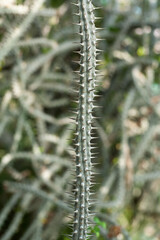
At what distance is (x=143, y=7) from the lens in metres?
2.11

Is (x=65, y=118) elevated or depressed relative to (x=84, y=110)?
elevated

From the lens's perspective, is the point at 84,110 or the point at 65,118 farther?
the point at 65,118

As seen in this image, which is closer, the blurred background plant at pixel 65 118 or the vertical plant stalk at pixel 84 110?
the vertical plant stalk at pixel 84 110

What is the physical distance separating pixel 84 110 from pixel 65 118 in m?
1.30

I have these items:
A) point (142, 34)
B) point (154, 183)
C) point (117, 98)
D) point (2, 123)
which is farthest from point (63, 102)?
point (154, 183)

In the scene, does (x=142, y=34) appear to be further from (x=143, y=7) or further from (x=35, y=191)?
(x=35, y=191)

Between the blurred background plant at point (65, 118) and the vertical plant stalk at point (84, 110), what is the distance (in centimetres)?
75

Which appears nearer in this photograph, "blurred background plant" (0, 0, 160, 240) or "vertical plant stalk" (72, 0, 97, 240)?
"vertical plant stalk" (72, 0, 97, 240)

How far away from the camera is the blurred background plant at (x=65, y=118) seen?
1.69 metres

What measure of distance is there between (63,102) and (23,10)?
744 mm

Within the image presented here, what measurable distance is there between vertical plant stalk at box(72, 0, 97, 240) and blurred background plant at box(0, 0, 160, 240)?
751 millimetres

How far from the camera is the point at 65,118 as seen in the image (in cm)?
204

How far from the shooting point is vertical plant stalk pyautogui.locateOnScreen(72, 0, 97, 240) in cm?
72

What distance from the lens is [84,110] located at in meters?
0.75
